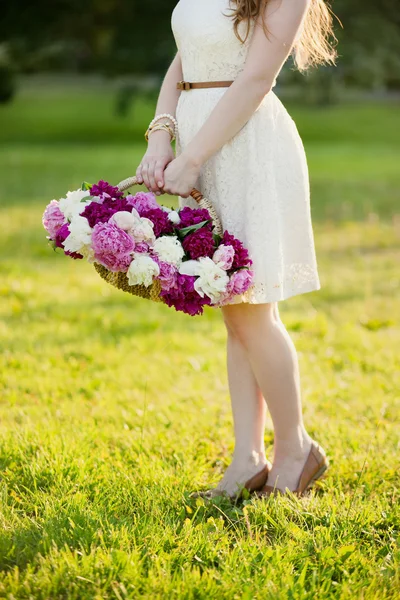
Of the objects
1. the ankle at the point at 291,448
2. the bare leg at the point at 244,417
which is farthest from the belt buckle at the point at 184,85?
the ankle at the point at 291,448

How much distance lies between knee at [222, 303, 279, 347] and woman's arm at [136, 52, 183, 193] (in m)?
0.50

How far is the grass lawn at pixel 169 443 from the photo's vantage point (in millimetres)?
2326

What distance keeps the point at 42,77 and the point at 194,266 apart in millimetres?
42811

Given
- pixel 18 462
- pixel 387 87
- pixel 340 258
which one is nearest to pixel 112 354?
pixel 18 462

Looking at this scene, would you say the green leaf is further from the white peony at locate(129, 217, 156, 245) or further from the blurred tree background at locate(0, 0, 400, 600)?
the blurred tree background at locate(0, 0, 400, 600)

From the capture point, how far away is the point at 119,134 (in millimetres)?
23562

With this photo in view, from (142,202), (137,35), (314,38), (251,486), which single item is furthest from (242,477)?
(137,35)

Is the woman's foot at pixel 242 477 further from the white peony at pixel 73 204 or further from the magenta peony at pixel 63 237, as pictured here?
the white peony at pixel 73 204

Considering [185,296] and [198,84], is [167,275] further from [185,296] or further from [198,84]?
[198,84]

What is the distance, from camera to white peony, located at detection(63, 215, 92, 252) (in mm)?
2521

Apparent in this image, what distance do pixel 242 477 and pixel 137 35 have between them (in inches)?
848

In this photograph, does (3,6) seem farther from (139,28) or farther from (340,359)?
(340,359)

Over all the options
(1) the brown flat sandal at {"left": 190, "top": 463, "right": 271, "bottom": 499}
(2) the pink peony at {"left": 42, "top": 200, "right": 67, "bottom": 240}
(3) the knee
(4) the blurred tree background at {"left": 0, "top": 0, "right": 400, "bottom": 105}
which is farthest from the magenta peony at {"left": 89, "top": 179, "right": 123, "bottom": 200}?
(4) the blurred tree background at {"left": 0, "top": 0, "right": 400, "bottom": 105}

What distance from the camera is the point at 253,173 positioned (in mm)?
2740
